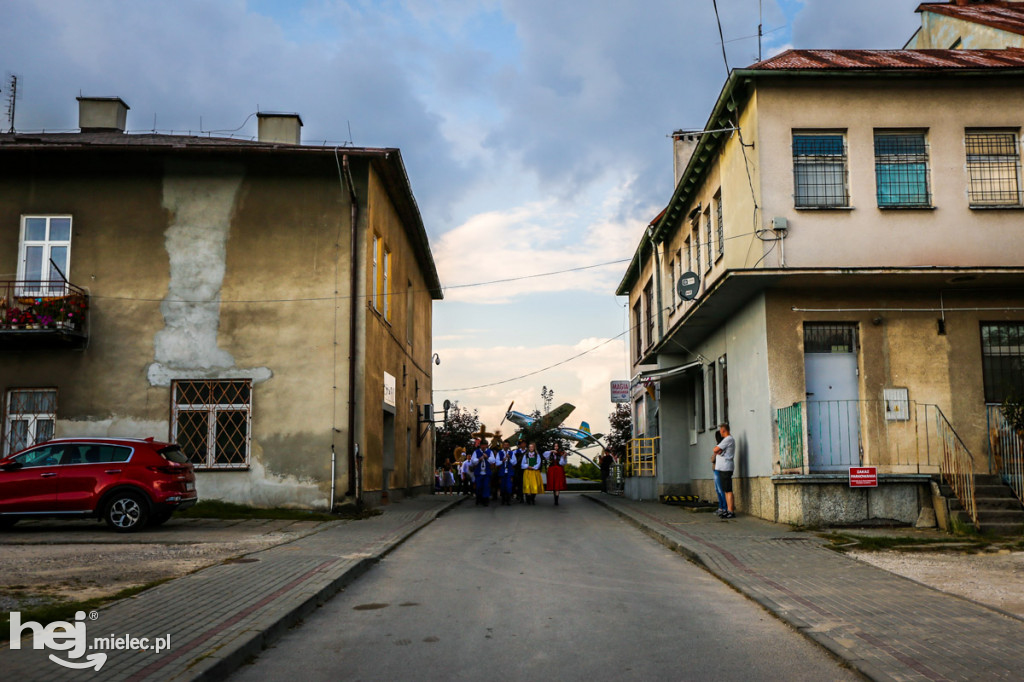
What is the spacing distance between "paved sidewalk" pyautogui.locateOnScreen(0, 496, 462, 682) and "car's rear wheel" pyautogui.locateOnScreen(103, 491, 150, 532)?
12.4ft

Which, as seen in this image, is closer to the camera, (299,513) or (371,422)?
(299,513)

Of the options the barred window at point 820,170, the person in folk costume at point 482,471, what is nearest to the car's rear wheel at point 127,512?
the person in folk costume at point 482,471

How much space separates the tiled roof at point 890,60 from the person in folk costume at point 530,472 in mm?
11633

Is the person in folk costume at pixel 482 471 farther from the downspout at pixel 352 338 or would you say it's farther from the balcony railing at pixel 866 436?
the balcony railing at pixel 866 436

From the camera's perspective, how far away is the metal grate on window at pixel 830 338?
17.4 meters

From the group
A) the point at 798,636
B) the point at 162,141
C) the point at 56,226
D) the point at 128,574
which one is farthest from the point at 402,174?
the point at 798,636

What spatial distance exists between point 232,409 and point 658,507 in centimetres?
1011

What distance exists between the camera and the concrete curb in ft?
19.6

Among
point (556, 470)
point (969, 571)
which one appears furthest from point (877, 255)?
point (556, 470)

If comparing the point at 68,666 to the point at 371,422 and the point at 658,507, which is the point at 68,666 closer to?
the point at 371,422

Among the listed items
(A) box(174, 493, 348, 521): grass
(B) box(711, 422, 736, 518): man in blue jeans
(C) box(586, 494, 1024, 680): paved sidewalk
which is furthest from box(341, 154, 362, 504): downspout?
Answer: (C) box(586, 494, 1024, 680): paved sidewalk

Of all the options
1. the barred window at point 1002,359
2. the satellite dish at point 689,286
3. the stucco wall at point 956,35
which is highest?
the stucco wall at point 956,35

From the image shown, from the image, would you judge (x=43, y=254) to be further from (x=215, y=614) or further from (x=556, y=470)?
(x=215, y=614)

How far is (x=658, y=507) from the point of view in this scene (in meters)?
23.0
